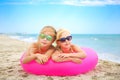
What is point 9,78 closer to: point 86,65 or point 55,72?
point 55,72

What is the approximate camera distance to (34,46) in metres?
5.48

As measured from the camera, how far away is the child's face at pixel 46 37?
539 centimetres

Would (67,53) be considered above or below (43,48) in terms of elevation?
below

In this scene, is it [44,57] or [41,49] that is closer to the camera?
[44,57]

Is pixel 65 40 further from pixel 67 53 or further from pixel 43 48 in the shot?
pixel 43 48

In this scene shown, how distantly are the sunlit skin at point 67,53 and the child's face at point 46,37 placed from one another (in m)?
0.16

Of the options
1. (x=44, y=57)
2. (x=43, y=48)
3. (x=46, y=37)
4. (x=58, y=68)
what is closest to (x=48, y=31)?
(x=46, y=37)

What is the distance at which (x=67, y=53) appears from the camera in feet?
17.5

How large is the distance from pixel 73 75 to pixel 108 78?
0.61 m

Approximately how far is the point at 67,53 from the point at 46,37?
1.53 ft

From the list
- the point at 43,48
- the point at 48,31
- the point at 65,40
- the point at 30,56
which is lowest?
the point at 30,56

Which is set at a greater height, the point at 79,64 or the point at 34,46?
the point at 34,46

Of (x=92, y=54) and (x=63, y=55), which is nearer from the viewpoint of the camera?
(x=63, y=55)

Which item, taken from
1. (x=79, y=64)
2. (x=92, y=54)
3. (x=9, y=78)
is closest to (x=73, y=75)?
(x=79, y=64)
